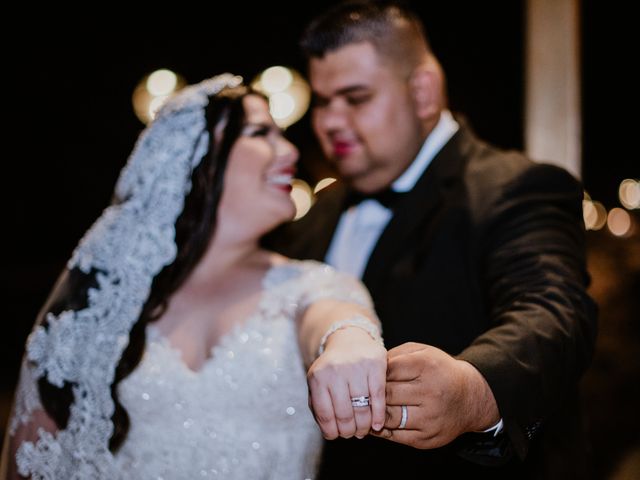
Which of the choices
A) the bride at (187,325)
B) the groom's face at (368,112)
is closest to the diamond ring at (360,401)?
the bride at (187,325)

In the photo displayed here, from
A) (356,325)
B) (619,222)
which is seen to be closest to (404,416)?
(356,325)

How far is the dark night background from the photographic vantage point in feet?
13.2

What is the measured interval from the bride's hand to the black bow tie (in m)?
1.17

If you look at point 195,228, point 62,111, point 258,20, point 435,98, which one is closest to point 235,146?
point 195,228

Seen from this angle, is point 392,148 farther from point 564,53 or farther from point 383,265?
point 564,53

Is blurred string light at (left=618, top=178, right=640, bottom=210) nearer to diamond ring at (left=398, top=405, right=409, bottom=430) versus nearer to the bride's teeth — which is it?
the bride's teeth

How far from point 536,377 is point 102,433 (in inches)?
45.7

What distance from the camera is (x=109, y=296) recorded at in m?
1.81

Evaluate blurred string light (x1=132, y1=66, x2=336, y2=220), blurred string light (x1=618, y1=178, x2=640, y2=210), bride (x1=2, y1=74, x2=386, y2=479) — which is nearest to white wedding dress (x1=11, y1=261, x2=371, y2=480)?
bride (x1=2, y1=74, x2=386, y2=479)

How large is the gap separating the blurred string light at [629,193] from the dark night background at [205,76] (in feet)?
0.26

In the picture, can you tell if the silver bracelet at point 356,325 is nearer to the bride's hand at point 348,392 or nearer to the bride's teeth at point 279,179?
the bride's hand at point 348,392

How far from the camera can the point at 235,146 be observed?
1896 millimetres

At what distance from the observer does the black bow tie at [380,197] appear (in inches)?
85.7

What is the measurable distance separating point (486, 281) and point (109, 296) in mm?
1095
